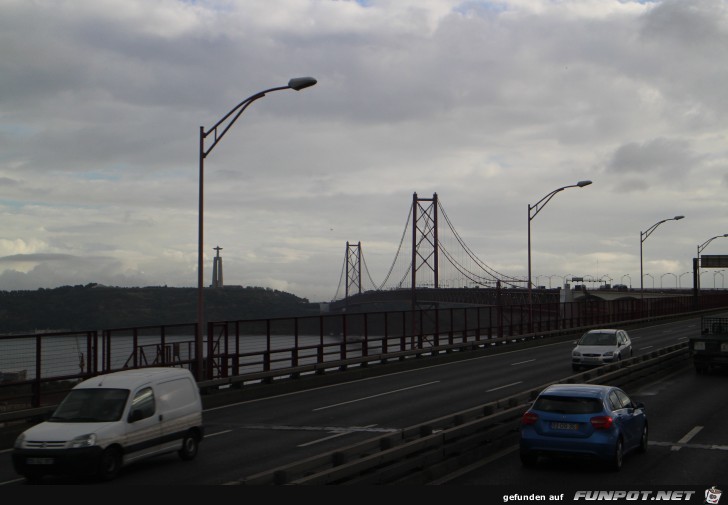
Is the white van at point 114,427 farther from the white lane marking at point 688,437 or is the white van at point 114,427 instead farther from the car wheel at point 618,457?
the white lane marking at point 688,437

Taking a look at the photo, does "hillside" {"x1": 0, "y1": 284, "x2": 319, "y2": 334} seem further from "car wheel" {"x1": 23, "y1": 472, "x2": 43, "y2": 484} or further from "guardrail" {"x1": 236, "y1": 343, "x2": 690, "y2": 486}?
"guardrail" {"x1": 236, "y1": 343, "x2": 690, "y2": 486}

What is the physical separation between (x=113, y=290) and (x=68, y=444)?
72001 millimetres

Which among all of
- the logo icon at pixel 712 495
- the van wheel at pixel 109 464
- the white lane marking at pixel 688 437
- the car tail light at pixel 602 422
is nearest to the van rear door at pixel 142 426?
the van wheel at pixel 109 464

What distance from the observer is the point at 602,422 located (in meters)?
14.2

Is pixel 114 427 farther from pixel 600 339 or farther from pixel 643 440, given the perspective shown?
pixel 600 339

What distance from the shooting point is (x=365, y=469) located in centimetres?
1166

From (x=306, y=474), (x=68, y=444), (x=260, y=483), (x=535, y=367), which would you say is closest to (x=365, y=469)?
(x=306, y=474)

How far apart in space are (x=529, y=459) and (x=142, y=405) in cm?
707

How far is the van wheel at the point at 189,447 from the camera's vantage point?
16.0 m

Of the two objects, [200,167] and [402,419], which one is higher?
[200,167]

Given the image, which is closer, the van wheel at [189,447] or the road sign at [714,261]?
the van wheel at [189,447]

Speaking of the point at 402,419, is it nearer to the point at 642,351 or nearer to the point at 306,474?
the point at 306,474

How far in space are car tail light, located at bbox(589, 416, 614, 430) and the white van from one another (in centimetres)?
767

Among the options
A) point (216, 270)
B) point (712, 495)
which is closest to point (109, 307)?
point (216, 270)
